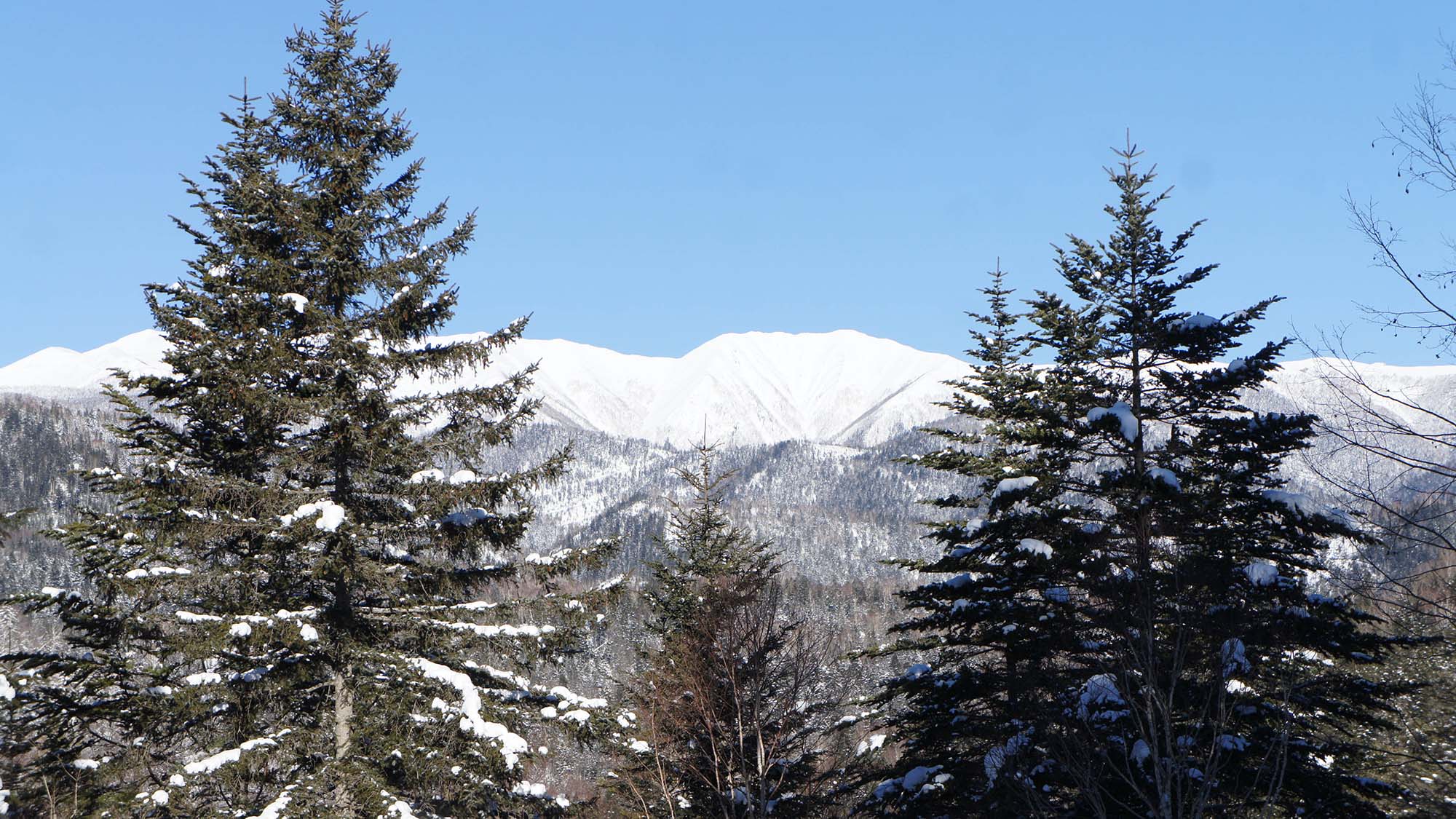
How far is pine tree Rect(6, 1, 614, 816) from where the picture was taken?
12.1 m

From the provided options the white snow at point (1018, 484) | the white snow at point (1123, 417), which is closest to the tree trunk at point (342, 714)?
the white snow at point (1018, 484)

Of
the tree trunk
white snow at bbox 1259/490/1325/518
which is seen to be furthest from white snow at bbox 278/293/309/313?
white snow at bbox 1259/490/1325/518

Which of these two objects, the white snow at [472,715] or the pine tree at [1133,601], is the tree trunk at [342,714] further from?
the pine tree at [1133,601]

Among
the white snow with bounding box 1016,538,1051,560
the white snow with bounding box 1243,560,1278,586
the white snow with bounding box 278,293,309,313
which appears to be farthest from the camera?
the white snow with bounding box 1016,538,1051,560

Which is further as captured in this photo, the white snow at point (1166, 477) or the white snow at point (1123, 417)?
the white snow at point (1123, 417)

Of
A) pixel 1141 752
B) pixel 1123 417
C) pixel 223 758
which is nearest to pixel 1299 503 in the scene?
pixel 1123 417

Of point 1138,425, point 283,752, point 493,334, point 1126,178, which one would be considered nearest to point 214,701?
point 283,752

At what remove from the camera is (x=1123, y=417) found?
50.5 feet

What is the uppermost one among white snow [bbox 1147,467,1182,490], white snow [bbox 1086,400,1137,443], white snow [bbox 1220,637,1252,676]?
white snow [bbox 1086,400,1137,443]

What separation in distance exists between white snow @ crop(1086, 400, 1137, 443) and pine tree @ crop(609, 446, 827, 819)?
21.8 feet

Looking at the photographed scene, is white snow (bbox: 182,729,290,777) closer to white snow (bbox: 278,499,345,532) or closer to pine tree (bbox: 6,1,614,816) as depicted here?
pine tree (bbox: 6,1,614,816)

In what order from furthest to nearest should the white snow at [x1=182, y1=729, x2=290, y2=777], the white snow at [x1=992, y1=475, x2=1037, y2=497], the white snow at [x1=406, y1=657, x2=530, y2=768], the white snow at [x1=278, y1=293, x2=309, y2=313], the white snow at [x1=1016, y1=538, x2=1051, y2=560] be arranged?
the white snow at [x1=992, y1=475, x2=1037, y2=497]
the white snow at [x1=1016, y1=538, x2=1051, y2=560]
the white snow at [x1=278, y1=293, x2=309, y2=313]
the white snow at [x1=406, y1=657, x2=530, y2=768]
the white snow at [x1=182, y1=729, x2=290, y2=777]

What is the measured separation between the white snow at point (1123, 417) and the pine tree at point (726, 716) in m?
6.65

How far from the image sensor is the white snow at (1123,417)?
15359mm
